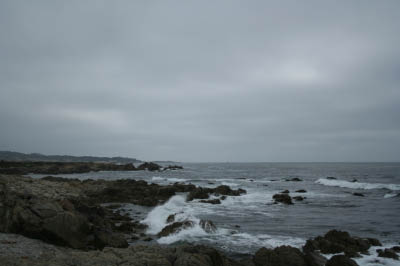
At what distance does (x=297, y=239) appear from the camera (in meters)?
13.5

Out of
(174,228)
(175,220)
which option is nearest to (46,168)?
(175,220)

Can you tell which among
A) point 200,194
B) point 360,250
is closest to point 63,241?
point 360,250

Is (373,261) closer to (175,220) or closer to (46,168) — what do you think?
(175,220)

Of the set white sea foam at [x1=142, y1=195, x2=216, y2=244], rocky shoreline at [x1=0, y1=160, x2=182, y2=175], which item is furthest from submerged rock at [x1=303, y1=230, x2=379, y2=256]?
rocky shoreline at [x1=0, y1=160, x2=182, y2=175]

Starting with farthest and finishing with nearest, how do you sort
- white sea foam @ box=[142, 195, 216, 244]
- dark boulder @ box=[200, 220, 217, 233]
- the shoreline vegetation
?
dark boulder @ box=[200, 220, 217, 233] < white sea foam @ box=[142, 195, 216, 244] < the shoreline vegetation

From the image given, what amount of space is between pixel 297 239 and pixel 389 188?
113 feet

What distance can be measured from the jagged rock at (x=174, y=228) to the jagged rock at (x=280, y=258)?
6.02 metres

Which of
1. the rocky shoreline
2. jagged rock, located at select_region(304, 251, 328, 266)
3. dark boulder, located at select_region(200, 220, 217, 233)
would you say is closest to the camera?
jagged rock, located at select_region(304, 251, 328, 266)

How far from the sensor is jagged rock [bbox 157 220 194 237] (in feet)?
46.4

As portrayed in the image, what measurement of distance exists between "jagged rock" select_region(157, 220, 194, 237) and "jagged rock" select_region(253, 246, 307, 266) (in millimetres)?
6015

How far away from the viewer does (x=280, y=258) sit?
912cm

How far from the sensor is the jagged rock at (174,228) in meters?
14.1

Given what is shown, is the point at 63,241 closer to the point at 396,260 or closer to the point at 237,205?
the point at 396,260

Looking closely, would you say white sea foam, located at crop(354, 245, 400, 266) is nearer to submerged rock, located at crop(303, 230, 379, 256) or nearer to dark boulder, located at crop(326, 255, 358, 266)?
submerged rock, located at crop(303, 230, 379, 256)
